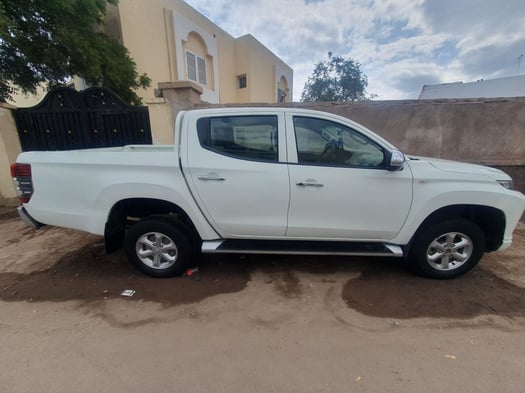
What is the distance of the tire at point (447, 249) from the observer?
2.71 metres

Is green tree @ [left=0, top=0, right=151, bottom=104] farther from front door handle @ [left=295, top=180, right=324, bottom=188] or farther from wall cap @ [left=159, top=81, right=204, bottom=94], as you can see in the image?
front door handle @ [left=295, top=180, right=324, bottom=188]

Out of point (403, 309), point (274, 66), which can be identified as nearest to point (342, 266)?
point (403, 309)

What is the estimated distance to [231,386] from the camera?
1.67m

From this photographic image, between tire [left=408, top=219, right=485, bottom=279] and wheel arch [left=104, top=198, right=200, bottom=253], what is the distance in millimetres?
2556

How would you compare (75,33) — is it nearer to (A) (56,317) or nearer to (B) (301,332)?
(A) (56,317)

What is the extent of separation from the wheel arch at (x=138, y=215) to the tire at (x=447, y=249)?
8.39 feet

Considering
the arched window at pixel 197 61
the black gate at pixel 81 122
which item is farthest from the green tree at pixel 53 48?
the arched window at pixel 197 61

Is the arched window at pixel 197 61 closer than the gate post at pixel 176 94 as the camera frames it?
No

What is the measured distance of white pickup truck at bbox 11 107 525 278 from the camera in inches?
102

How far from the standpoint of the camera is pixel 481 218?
2848 mm

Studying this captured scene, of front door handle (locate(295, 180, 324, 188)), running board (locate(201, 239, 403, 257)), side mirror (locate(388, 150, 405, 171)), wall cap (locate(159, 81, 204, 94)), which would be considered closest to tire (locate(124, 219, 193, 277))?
running board (locate(201, 239, 403, 257))

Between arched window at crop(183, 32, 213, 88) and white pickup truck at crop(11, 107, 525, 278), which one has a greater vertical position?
arched window at crop(183, 32, 213, 88)

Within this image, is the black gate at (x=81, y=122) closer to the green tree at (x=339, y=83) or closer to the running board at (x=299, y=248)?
the running board at (x=299, y=248)

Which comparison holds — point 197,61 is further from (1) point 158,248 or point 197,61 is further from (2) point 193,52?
(1) point 158,248
